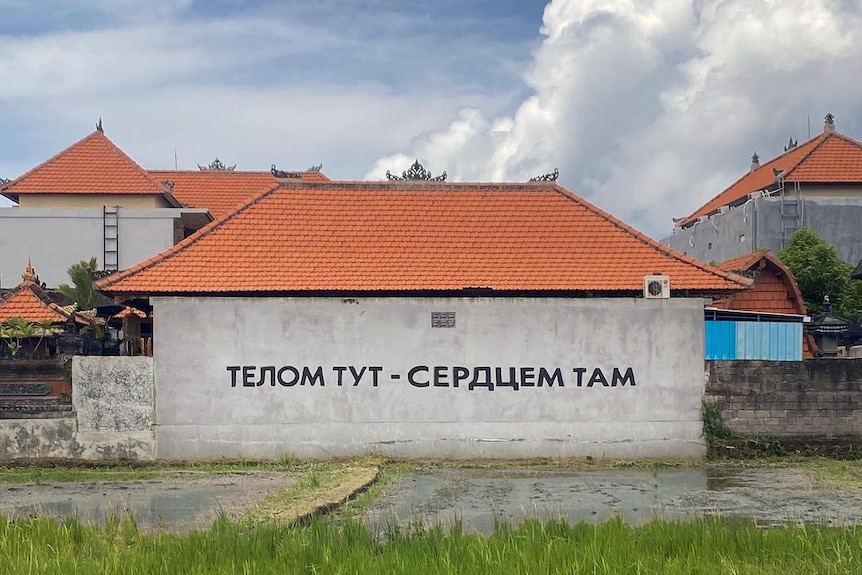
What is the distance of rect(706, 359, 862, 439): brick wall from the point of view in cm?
1460

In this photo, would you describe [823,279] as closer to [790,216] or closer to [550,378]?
[790,216]

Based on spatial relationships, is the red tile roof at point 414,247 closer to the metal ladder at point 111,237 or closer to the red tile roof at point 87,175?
the metal ladder at point 111,237

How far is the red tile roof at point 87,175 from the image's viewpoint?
2792 centimetres

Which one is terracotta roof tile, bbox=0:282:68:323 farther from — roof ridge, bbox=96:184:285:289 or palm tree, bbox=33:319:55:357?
roof ridge, bbox=96:184:285:289

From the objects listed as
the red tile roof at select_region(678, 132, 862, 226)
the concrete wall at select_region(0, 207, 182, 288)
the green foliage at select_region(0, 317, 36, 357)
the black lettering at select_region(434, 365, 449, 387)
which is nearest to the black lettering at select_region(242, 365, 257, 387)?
the black lettering at select_region(434, 365, 449, 387)

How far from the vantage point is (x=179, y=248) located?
1530 cm

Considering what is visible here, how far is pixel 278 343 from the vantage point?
1454 centimetres

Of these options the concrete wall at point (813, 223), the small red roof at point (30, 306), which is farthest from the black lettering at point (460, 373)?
the concrete wall at point (813, 223)

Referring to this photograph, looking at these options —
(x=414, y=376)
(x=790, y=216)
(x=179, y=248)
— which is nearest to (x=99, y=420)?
(x=179, y=248)

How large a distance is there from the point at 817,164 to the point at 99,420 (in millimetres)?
25071

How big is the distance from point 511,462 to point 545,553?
7.60 metres

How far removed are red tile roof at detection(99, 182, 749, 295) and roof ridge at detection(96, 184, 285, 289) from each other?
2 cm

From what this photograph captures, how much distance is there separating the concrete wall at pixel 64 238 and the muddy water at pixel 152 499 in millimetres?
14296

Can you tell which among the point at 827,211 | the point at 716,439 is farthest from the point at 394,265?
the point at 827,211
